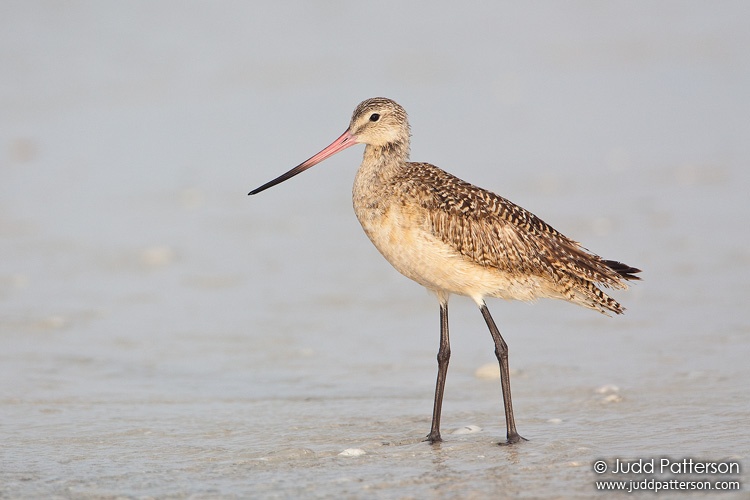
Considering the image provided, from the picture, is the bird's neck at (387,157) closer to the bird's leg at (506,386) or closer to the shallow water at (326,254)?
the bird's leg at (506,386)

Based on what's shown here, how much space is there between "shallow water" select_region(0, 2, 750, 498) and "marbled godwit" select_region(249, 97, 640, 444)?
65cm

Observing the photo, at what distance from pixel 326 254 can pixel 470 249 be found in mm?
3610

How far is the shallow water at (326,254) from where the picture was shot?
591cm

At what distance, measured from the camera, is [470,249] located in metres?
6.23

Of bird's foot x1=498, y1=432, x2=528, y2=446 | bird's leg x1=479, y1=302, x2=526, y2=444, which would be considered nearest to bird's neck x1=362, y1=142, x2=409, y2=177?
bird's leg x1=479, y1=302, x2=526, y2=444

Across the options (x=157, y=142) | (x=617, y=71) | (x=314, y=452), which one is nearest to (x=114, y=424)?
(x=314, y=452)

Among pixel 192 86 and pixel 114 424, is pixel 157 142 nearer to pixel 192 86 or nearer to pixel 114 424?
pixel 192 86

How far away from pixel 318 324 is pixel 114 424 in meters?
2.19

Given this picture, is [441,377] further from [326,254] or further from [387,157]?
[326,254]

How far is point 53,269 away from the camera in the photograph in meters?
9.37

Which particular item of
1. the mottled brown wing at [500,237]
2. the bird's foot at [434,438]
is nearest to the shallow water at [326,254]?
the bird's foot at [434,438]

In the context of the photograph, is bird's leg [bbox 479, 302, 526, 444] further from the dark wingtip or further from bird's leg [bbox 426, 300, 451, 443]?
the dark wingtip

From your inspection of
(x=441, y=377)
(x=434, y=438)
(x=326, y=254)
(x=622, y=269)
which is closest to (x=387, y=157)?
(x=441, y=377)

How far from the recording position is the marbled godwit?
20.4 ft
